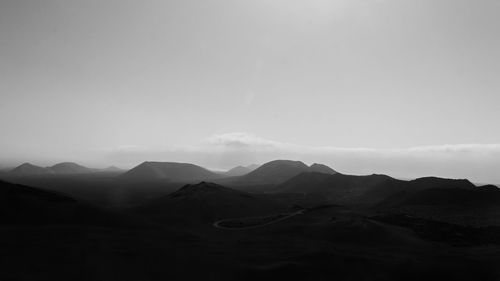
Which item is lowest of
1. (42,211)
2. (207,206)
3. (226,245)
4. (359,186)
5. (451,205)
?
(226,245)

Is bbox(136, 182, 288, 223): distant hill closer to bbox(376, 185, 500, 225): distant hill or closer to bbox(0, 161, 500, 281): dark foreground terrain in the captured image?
bbox(0, 161, 500, 281): dark foreground terrain

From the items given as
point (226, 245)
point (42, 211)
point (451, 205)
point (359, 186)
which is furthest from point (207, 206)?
point (359, 186)

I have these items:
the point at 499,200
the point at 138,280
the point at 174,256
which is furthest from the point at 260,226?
the point at 499,200

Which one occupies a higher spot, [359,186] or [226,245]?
[359,186]

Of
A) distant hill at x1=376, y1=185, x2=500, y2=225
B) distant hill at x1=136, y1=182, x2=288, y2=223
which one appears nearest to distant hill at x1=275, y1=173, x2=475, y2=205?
distant hill at x1=376, y1=185, x2=500, y2=225

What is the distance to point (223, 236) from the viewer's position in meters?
50.2

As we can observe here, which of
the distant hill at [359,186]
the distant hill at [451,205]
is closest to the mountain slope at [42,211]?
the distant hill at [451,205]

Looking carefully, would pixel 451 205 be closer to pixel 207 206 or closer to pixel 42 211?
pixel 207 206

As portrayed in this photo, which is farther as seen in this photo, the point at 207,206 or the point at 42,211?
the point at 207,206

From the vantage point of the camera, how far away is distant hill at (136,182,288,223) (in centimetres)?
7338

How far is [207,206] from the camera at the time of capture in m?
81.5

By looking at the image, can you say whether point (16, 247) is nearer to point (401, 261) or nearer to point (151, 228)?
point (151, 228)

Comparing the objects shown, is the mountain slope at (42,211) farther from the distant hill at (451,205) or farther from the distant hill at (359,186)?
the distant hill at (359,186)

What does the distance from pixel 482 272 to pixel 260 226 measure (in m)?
33.4
